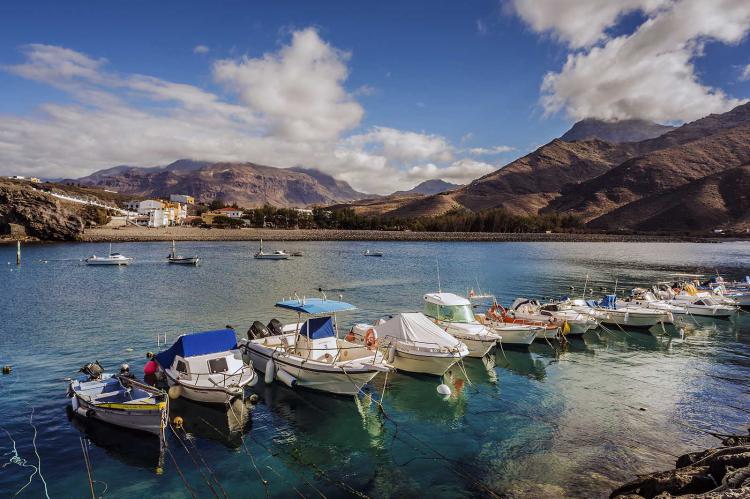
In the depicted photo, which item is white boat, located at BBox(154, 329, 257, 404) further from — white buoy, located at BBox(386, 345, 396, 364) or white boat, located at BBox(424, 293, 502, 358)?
white boat, located at BBox(424, 293, 502, 358)

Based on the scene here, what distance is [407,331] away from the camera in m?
25.7

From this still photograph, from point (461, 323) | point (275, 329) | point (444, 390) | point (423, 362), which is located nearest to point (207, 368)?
point (275, 329)

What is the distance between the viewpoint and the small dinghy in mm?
17062

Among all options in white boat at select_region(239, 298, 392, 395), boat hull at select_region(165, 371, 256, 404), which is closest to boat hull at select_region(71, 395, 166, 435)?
boat hull at select_region(165, 371, 256, 404)

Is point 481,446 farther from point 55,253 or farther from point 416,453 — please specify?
point 55,253

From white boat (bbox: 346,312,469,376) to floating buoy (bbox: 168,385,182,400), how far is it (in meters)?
10.5

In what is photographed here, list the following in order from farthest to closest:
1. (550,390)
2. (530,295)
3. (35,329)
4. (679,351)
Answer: (530,295)
(35,329)
(679,351)
(550,390)

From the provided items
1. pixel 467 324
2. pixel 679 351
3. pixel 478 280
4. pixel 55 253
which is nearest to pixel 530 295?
pixel 478 280

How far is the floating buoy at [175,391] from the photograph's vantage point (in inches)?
821

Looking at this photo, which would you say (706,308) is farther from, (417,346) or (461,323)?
(417,346)

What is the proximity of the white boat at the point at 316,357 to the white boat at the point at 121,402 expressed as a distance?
21.1 ft

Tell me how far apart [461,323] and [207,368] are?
16689 mm

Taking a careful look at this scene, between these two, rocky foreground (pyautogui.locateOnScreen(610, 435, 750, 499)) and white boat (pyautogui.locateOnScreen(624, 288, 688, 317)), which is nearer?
rocky foreground (pyautogui.locateOnScreen(610, 435, 750, 499))

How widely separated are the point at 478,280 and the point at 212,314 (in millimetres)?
45872
